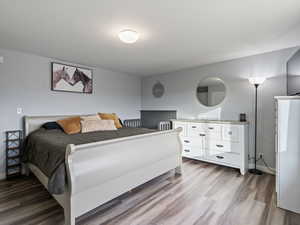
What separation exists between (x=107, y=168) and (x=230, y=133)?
2367mm

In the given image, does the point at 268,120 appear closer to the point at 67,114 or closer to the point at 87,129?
the point at 87,129

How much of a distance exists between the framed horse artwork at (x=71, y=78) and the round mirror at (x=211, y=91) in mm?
2691

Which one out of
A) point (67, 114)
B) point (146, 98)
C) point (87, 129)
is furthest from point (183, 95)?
point (67, 114)

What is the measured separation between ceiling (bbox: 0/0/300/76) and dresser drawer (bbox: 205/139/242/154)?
5.59 feet

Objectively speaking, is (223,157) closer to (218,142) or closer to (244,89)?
(218,142)

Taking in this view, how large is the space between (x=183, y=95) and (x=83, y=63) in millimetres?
2550

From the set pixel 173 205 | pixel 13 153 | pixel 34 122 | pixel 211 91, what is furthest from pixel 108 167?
pixel 211 91

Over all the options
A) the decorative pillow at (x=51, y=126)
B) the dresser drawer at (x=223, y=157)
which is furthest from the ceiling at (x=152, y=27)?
the dresser drawer at (x=223, y=157)

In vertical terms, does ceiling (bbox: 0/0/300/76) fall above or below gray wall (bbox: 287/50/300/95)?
above

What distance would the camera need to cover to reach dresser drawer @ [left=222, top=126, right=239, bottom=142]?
2.85m

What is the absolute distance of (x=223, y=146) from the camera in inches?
118

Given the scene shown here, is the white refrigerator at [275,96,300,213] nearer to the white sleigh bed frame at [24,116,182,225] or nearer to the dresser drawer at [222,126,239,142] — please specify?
the dresser drawer at [222,126,239,142]

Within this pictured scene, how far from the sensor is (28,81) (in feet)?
9.44

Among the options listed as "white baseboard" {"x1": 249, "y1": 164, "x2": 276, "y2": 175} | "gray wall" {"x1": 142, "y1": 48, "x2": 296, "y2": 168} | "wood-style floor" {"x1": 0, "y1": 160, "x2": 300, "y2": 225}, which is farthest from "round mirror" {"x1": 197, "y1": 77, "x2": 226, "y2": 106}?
"wood-style floor" {"x1": 0, "y1": 160, "x2": 300, "y2": 225}
